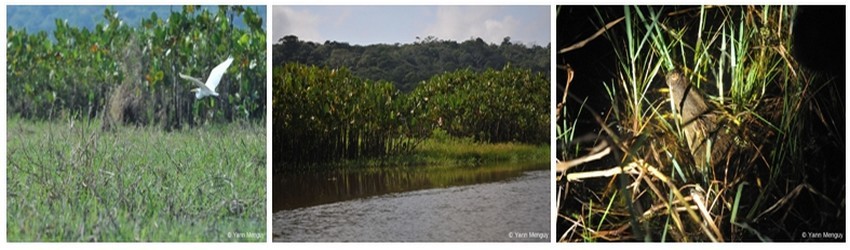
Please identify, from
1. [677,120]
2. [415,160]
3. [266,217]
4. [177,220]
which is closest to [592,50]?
[677,120]

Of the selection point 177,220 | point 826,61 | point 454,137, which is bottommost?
point 177,220

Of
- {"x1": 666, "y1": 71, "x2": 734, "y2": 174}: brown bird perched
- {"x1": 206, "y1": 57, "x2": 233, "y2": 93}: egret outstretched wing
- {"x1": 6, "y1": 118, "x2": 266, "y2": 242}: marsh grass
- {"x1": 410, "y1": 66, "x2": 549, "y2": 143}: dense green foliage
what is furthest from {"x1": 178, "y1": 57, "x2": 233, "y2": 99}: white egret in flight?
{"x1": 666, "y1": 71, "x2": 734, "y2": 174}: brown bird perched

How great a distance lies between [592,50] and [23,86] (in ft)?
10.9

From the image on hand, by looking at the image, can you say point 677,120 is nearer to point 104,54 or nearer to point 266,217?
point 266,217

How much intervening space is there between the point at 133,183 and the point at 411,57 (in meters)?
1.79

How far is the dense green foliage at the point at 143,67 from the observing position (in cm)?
675

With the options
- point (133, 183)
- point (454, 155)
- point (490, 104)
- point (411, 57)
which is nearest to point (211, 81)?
point (133, 183)

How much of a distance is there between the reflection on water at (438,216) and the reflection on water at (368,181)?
0.03 metres

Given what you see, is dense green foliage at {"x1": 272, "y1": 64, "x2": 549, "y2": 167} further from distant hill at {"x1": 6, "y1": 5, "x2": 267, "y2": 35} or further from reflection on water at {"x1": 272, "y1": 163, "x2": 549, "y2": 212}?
distant hill at {"x1": 6, "y1": 5, "x2": 267, "y2": 35}

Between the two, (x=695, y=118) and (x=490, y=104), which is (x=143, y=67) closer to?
(x=490, y=104)

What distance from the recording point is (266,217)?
6.71 m

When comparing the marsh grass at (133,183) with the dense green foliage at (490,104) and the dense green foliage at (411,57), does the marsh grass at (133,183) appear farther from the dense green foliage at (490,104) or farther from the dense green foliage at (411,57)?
the dense green foliage at (490,104)

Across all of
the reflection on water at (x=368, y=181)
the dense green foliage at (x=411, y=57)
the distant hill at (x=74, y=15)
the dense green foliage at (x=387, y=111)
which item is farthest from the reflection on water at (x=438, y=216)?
the distant hill at (x=74, y=15)

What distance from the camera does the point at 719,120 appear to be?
22.2 feet
